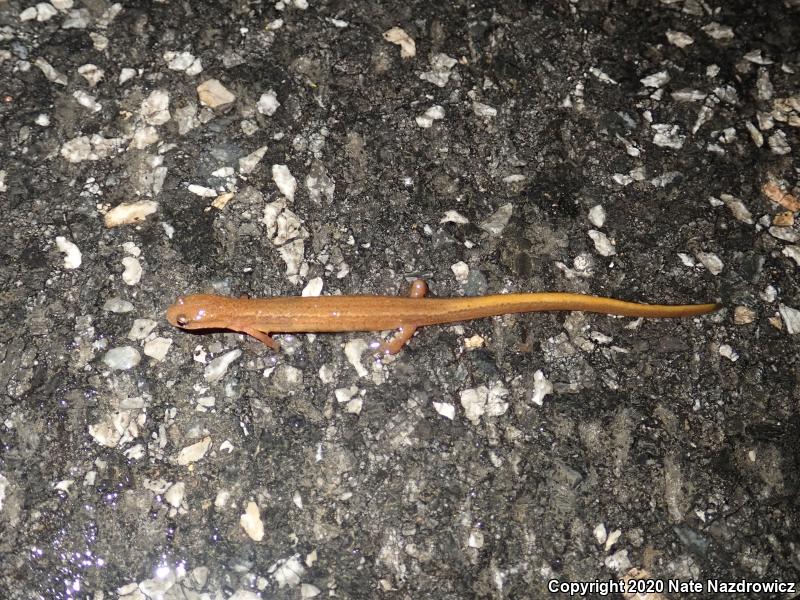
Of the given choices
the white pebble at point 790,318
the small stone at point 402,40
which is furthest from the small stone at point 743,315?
the small stone at point 402,40

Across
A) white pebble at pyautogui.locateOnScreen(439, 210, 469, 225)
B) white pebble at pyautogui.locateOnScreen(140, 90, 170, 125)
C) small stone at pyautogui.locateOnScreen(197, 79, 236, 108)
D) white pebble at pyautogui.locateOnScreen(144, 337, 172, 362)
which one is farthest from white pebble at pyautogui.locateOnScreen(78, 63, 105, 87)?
white pebble at pyautogui.locateOnScreen(439, 210, 469, 225)

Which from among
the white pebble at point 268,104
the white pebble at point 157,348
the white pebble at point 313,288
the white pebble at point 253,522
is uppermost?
the white pebble at point 268,104

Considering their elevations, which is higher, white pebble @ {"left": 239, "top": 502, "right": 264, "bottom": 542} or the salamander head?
the salamander head

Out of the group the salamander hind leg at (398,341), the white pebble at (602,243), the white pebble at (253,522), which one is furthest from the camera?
the white pebble at (602,243)

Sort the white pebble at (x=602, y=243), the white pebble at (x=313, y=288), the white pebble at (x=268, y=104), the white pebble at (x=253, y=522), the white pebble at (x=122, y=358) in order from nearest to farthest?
the white pebble at (x=253, y=522)
the white pebble at (x=122, y=358)
the white pebble at (x=313, y=288)
the white pebble at (x=602, y=243)
the white pebble at (x=268, y=104)

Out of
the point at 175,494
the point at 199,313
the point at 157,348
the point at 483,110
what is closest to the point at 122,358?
the point at 157,348

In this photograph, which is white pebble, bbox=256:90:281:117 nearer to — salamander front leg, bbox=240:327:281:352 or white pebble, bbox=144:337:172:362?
salamander front leg, bbox=240:327:281:352

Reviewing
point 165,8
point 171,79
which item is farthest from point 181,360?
point 165,8

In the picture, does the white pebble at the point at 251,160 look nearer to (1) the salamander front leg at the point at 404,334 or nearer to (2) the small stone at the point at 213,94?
(2) the small stone at the point at 213,94
